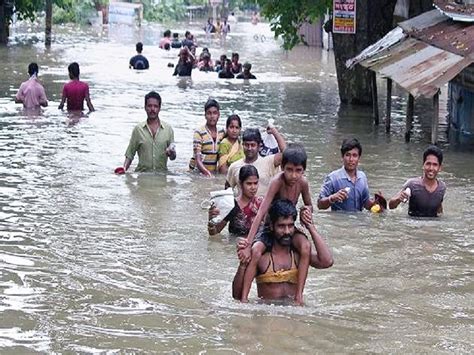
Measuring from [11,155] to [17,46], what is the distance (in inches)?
1107

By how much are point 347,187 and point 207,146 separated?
10.8 ft

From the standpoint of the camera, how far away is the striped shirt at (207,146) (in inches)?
576

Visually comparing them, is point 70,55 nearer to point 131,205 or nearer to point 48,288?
point 131,205

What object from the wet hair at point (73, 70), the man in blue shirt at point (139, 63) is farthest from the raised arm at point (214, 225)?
the man in blue shirt at point (139, 63)

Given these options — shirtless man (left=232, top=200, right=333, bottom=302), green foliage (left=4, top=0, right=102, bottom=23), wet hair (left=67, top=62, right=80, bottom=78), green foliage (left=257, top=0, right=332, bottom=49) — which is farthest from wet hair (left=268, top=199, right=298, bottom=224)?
green foliage (left=4, top=0, right=102, bottom=23)

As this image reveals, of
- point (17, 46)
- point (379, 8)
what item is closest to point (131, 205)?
point (379, 8)

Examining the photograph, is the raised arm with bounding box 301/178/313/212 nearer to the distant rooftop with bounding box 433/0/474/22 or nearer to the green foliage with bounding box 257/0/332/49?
the distant rooftop with bounding box 433/0/474/22

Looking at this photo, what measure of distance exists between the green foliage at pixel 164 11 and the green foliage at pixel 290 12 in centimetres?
6001

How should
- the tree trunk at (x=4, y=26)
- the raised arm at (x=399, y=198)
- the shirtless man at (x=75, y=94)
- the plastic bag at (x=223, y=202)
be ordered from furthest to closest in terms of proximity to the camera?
the tree trunk at (x=4, y=26), the shirtless man at (x=75, y=94), the raised arm at (x=399, y=198), the plastic bag at (x=223, y=202)

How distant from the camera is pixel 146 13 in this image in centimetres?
8794

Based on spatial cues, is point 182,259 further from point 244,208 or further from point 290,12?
point 290,12

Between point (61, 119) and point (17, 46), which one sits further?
point (17, 46)

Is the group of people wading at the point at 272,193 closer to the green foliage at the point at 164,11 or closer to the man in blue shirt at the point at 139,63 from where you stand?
the man in blue shirt at the point at 139,63

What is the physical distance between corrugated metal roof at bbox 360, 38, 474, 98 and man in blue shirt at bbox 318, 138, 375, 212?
4244mm
